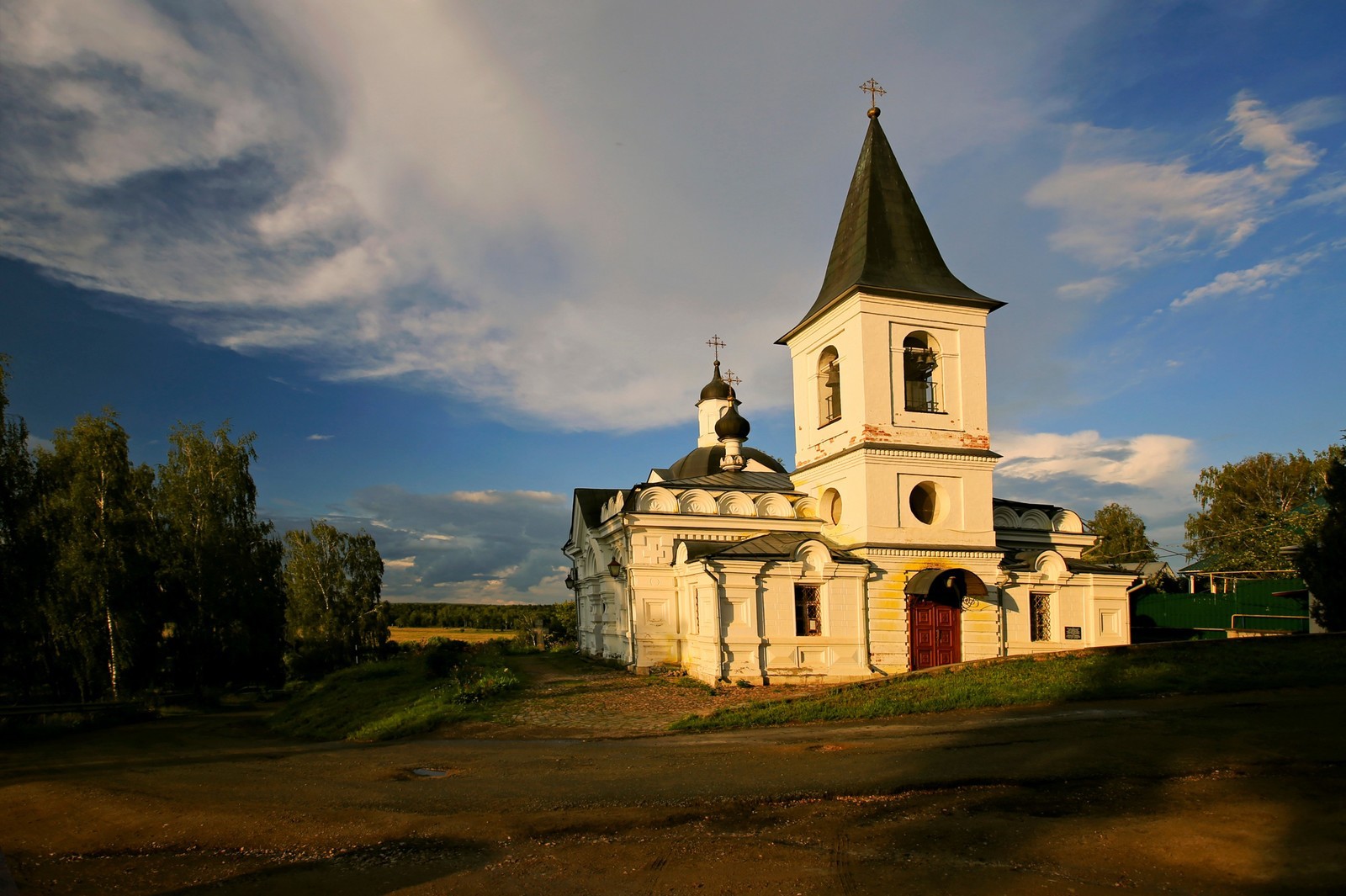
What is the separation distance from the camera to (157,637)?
24.2 meters

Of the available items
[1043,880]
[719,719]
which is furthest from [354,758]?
[1043,880]

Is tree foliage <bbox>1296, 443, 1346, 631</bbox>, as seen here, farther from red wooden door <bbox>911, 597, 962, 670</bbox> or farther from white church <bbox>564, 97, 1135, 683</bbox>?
red wooden door <bbox>911, 597, 962, 670</bbox>

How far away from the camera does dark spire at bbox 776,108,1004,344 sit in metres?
20.5

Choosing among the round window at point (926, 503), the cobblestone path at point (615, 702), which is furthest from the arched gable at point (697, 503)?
the round window at point (926, 503)

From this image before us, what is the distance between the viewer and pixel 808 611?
19.0m

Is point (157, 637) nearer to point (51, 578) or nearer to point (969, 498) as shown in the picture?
point (51, 578)

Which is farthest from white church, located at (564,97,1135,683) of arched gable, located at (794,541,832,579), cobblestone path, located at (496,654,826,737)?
cobblestone path, located at (496,654,826,737)

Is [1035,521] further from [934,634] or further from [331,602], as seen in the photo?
[331,602]

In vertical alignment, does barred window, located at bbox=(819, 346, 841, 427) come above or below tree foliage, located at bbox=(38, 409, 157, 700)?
above

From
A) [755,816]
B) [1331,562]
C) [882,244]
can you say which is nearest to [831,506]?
[882,244]

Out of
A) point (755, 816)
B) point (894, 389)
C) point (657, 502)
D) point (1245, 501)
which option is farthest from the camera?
point (1245, 501)

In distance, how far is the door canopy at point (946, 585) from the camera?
1889 cm

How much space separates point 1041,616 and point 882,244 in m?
10.4

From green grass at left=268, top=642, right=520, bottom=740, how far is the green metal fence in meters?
22.9
